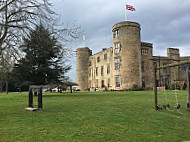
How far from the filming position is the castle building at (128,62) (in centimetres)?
3534

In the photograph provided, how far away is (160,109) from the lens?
9453 mm

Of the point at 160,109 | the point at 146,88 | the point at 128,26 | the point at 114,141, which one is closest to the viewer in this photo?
the point at 114,141

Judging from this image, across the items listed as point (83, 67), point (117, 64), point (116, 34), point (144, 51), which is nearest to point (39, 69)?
point (117, 64)

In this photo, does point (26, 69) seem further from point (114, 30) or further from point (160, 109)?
point (114, 30)

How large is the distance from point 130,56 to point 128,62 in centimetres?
126

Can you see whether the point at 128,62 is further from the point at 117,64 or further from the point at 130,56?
the point at 117,64

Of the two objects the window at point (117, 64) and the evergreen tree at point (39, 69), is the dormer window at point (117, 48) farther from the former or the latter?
the evergreen tree at point (39, 69)

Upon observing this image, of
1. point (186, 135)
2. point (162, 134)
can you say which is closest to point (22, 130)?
point (162, 134)

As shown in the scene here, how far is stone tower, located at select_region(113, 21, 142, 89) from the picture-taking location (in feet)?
115

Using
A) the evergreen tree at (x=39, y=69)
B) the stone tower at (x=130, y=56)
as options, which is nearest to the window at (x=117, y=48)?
the stone tower at (x=130, y=56)

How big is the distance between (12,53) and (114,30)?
30041 millimetres

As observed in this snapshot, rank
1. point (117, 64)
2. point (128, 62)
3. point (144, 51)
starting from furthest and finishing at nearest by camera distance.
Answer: point (144, 51)
point (117, 64)
point (128, 62)

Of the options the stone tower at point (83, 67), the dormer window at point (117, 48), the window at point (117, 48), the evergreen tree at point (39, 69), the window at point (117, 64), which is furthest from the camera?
the stone tower at point (83, 67)

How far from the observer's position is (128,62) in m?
35.3
